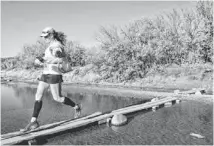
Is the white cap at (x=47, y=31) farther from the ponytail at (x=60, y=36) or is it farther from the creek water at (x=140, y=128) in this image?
the creek water at (x=140, y=128)

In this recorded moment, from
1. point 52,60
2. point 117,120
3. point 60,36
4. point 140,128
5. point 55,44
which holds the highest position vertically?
point 60,36

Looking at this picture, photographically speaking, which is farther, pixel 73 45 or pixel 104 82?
pixel 73 45


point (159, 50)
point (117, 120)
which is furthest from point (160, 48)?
point (117, 120)

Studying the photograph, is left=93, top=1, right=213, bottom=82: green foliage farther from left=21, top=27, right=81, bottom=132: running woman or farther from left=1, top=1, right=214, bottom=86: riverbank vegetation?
left=21, top=27, right=81, bottom=132: running woman

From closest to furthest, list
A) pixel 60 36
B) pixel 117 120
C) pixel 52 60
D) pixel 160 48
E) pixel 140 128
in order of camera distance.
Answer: pixel 52 60 < pixel 60 36 < pixel 140 128 < pixel 117 120 < pixel 160 48

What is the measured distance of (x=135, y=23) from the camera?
34188 millimetres

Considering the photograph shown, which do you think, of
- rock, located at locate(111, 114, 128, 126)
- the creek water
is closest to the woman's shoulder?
the creek water

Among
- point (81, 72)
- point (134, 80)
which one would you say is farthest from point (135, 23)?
point (81, 72)

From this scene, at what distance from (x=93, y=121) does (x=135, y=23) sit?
1101 inches

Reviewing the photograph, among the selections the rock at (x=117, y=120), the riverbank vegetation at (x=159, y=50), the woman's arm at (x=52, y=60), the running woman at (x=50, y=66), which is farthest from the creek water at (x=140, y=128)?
the riverbank vegetation at (x=159, y=50)

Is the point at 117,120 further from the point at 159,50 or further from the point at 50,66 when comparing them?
the point at 159,50

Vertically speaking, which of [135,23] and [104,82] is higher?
[135,23]

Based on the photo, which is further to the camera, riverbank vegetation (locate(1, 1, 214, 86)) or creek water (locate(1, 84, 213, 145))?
riverbank vegetation (locate(1, 1, 214, 86))

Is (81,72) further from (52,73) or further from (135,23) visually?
(52,73)
